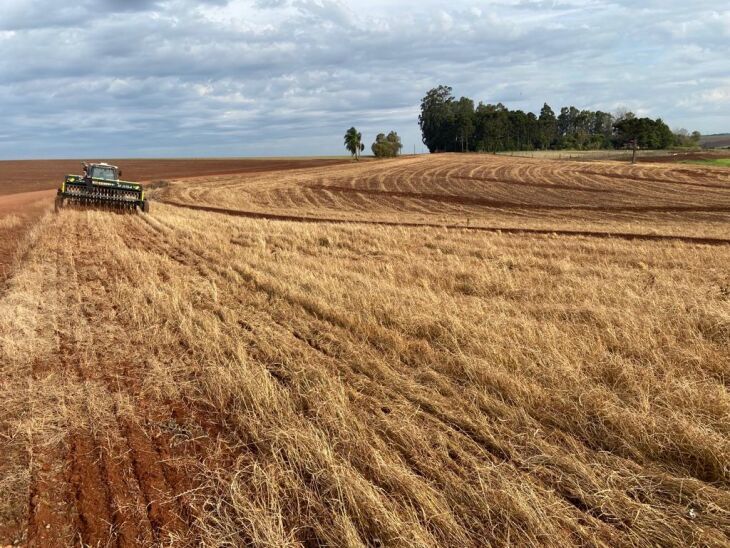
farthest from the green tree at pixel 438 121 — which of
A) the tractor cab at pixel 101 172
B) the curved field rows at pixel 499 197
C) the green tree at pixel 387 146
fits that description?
the tractor cab at pixel 101 172

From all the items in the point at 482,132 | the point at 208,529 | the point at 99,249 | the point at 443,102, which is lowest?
the point at 208,529

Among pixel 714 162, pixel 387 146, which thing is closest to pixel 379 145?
pixel 387 146

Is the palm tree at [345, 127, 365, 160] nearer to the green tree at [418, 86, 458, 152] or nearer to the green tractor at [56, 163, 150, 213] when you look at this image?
the green tree at [418, 86, 458, 152]

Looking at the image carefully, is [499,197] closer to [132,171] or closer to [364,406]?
[364,406]

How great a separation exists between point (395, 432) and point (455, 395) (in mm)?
997

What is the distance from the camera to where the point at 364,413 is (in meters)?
4.68

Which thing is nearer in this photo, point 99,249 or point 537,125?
point 99,249

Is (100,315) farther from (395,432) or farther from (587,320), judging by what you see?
(587,320)

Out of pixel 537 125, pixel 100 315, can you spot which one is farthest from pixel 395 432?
pixel 537 125

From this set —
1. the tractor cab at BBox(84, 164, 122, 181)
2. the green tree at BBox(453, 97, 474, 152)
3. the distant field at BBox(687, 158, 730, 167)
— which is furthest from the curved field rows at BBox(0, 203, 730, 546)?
the green tree at BBox(453, 97, 474, 152)

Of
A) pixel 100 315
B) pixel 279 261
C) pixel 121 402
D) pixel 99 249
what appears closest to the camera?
pixel 121 402

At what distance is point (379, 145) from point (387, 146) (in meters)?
1.73

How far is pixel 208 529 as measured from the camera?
3.38 meters

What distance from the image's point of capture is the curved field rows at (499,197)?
27969mm
